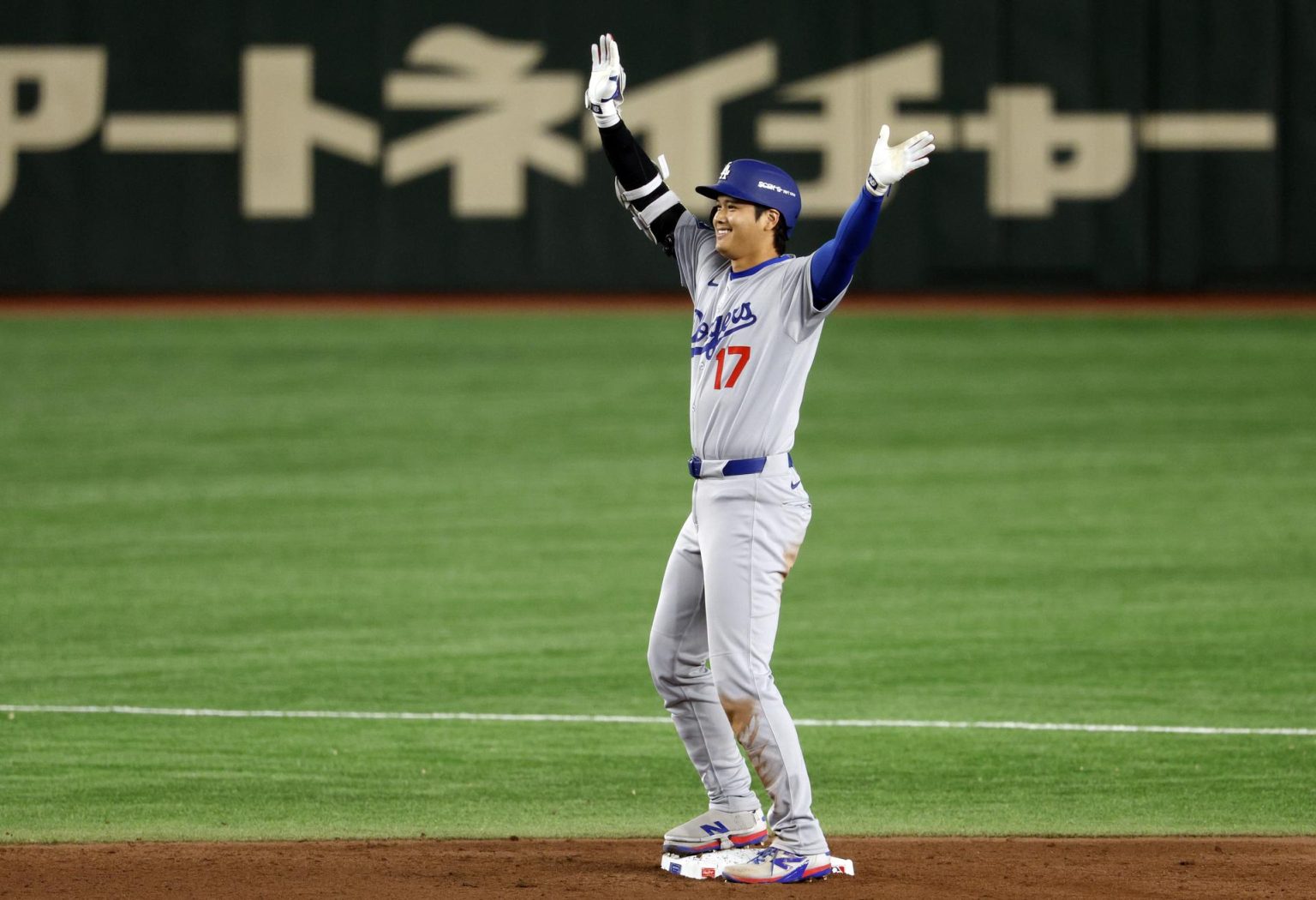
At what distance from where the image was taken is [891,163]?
19.6 feet

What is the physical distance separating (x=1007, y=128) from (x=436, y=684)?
14.7 meters

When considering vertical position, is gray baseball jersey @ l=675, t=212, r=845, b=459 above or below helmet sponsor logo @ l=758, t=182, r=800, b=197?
below

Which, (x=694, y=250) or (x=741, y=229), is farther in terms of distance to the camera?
(x=694, y=250)

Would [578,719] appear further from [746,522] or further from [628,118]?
[628,118]

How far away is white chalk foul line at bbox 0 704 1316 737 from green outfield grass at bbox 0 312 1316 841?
95 millimetres

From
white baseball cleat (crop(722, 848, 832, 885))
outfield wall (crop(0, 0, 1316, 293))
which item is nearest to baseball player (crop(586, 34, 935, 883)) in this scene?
white baseball cleat (crop(722, 848, 832, 885))

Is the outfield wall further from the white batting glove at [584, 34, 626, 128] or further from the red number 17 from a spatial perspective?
the red number 17

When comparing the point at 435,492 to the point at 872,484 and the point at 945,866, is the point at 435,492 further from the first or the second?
the point at 945,866

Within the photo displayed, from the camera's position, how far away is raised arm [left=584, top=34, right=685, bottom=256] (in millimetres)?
6785

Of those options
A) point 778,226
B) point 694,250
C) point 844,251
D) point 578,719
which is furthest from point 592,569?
point 844,251

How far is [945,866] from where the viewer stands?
660cm

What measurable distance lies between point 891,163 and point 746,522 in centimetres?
114

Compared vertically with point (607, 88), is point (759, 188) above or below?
below

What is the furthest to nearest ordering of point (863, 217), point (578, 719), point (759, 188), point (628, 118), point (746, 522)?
point (628, 118), point (578, 719), point (759, 188), point (746, 522), point (863, 217)
